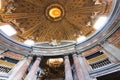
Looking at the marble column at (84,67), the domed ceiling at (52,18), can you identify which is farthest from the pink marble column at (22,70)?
the domed ceiling at (52,18)

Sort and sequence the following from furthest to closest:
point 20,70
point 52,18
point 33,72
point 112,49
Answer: point 52,18 → point 112,49 → point 20,70 → point 33,72

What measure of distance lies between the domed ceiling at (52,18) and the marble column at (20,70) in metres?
7.42

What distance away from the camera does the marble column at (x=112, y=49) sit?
12542 millimetres

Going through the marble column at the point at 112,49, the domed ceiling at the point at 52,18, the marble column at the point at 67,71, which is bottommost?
the marble column at the point at 67,71

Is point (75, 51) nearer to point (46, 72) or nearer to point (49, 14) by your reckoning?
point (46, 72)

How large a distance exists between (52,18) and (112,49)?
13083 mm

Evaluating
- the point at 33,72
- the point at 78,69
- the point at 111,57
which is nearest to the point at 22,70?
the point at 33,72

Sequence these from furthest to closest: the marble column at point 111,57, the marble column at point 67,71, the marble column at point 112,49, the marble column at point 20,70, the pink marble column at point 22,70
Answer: the marble column at point 112,49 < the marble column at point 111,57 < the marble column at point 20,70 < the pink marble column at point 22,70 < the marble column at point 67,71

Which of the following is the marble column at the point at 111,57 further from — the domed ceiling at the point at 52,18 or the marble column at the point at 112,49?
the domed ceiling at the point at 52,18

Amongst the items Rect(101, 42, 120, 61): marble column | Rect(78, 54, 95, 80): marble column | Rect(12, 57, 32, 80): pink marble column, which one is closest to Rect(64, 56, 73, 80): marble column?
Rect(78, 54, 95, 80): marble column

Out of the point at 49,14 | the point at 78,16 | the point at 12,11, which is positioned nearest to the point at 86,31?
the point at 78,16

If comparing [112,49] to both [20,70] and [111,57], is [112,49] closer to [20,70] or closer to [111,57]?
[111,57]

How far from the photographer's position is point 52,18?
24766mm

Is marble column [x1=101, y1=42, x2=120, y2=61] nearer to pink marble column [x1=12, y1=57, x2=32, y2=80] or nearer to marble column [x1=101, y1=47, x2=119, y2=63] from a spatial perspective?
marble column [x1=101, y1=47, x2=119, y2=63]
